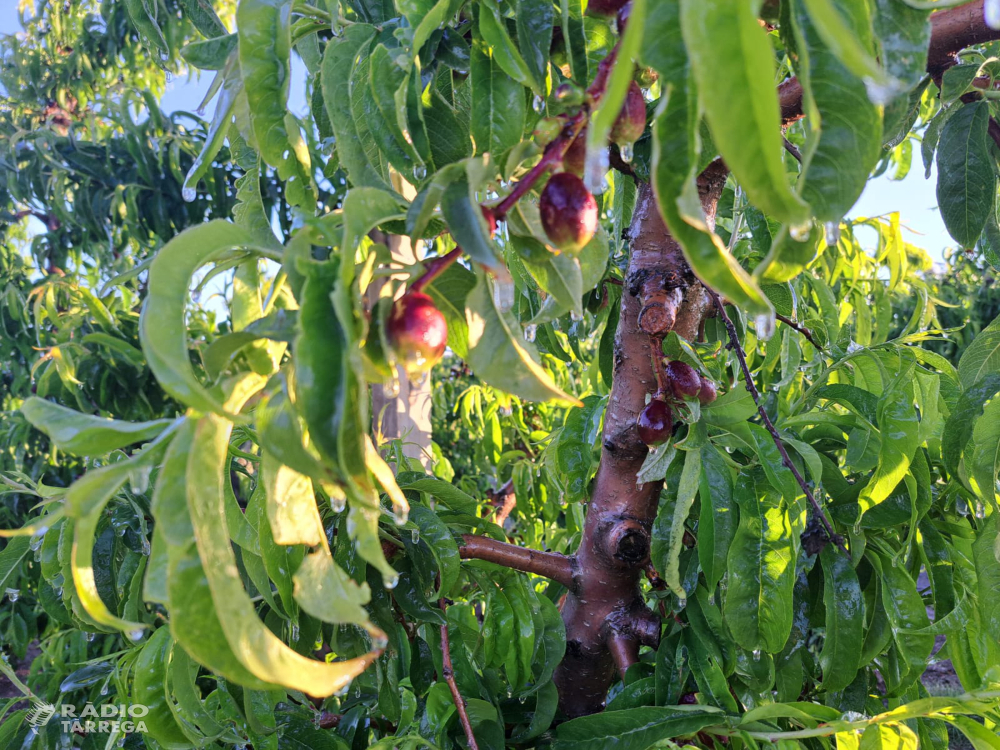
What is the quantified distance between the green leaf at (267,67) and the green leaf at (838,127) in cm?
23

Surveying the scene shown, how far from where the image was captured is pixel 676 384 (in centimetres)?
65

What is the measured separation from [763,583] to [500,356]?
37 centimetres

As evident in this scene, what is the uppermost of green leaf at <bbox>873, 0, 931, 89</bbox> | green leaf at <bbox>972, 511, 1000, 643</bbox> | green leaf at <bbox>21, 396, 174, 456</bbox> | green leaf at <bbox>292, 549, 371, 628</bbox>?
green leaf at <bbox>873, 0, 931, 89</bbox>

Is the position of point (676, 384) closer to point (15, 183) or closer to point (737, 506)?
point (737, 506)

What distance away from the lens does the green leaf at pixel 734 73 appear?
7.6 inches

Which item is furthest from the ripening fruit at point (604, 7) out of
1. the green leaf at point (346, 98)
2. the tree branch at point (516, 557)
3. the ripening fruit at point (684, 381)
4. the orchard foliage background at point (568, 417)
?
the tree branch at point (516, 557)

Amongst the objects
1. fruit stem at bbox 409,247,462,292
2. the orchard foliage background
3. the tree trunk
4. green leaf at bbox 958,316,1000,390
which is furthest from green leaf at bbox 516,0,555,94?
green leaf at bbox 958,316,1000,390

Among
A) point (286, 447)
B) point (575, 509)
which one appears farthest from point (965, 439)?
point (575, 509)

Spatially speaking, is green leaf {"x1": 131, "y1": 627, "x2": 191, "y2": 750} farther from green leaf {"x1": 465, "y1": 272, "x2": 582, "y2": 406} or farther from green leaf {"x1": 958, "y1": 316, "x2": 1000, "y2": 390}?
Answer: green leaf {"x1": 958, "y1": 316, "x2": 1000, "y2": 390}

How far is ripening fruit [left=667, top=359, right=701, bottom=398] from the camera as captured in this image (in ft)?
2.11

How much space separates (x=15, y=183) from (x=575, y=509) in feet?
6.39

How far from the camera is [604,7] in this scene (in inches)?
15.0

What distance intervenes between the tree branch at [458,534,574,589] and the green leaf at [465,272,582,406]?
43 centimetres

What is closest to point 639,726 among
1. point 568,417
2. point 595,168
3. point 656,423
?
point 656,423
